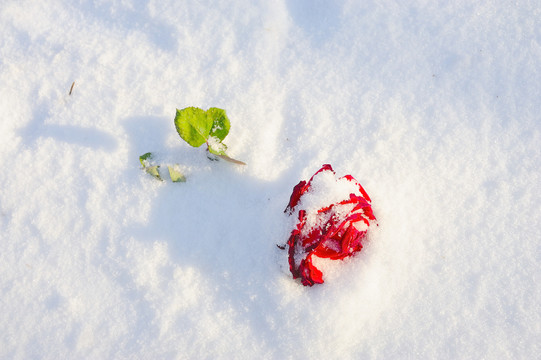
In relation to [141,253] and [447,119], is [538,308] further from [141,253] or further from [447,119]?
[141,253]

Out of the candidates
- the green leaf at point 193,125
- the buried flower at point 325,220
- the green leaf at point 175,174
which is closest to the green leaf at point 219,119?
the green leaf at point 193,125

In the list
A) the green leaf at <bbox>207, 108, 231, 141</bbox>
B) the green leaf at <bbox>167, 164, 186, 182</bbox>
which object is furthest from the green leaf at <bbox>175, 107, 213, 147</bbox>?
the green leaf at <bbox>167, 164, 186, 182</bbox>

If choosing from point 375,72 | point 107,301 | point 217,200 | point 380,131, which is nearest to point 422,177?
point 380,131

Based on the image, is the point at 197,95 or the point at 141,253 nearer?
the point at 141,253

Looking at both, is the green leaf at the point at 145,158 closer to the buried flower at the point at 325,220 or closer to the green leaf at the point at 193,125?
the green leaf at the point at 193,125

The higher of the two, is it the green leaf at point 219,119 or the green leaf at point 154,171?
the green leaf at point 219,119

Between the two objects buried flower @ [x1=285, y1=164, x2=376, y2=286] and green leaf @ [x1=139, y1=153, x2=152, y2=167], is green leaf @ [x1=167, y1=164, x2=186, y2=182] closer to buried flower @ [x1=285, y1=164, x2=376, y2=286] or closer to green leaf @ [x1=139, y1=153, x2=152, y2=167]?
green leaf @ [x1=139, y1=153, x2=152, y2=167]
